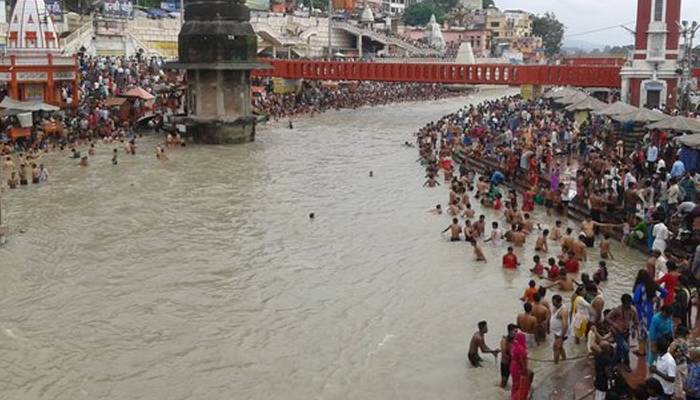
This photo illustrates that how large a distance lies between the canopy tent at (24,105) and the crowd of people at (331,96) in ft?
44.7

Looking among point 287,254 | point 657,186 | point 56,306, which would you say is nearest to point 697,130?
point 657,186

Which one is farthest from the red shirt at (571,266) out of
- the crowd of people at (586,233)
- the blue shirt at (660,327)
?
the blue shirt at (660,327)

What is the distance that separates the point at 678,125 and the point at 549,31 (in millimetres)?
117442

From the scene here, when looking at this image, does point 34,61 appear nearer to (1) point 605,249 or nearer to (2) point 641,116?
(2) point 641,116

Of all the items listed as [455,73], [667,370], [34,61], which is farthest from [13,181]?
[455,73]

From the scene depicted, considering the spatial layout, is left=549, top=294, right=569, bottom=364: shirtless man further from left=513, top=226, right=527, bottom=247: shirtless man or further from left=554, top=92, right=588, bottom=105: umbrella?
left=554, top=92, right=588, bottom=105: umbrella

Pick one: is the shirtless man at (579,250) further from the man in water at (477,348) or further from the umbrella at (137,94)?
the umbrella at (137,94)

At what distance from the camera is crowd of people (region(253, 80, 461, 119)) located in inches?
1869

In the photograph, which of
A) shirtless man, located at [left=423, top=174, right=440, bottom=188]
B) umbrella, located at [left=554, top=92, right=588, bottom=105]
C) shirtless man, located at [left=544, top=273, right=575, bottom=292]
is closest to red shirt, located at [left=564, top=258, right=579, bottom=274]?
shirtless man, located at [left=544, top=273, right=575, bottom=292]

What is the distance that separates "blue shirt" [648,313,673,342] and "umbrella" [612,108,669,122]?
1350 cm

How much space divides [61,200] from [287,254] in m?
8.11

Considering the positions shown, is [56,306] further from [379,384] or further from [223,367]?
[379,384]

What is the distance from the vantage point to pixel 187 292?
13.6 meters

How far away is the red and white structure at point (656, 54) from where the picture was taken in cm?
3472
